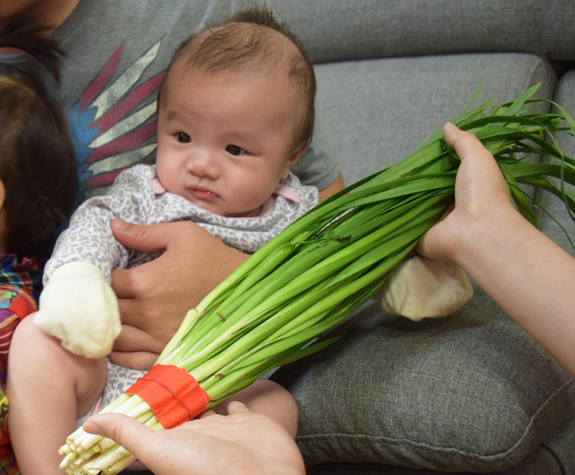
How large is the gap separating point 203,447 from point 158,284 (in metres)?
0.41

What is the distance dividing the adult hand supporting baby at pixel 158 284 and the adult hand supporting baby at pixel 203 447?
297 millimetres

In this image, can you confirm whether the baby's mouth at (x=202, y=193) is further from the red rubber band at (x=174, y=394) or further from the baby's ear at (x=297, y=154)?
the red rubber band at (x=174, y=394)

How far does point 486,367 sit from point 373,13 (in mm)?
1448

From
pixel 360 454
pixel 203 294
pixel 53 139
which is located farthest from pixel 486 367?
pixel 53 139

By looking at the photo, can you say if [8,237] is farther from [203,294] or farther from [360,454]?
[360,454]

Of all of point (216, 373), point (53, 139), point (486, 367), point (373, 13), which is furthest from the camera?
point (373, 13)

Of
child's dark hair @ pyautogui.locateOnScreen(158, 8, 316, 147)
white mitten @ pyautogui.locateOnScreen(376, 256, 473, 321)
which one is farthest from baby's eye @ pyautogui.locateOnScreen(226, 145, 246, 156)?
white mitten @ pyautogui.locateOnScreen(376, 256, 473, 321)

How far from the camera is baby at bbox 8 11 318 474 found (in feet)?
2.60

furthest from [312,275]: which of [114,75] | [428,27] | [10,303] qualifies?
[428,27]

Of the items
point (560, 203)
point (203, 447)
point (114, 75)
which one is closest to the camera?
point (203, 447)

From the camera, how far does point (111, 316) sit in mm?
792

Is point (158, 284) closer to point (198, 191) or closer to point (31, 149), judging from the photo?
point (198, 191)

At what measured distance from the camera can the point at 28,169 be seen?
98 cm

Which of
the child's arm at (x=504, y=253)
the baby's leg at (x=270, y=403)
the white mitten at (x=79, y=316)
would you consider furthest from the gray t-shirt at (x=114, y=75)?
the child's arm at (x=504, y=253)
